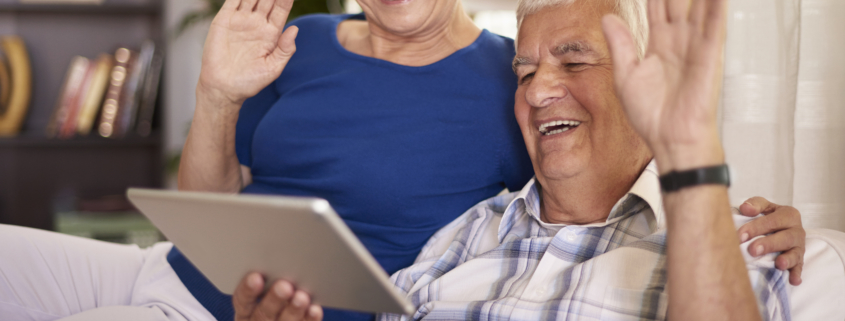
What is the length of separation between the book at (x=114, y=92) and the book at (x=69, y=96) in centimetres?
11

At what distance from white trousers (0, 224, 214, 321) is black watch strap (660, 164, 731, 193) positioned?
0.89 m

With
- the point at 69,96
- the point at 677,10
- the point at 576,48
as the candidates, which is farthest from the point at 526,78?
the point at 69,96

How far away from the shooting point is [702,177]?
643mm

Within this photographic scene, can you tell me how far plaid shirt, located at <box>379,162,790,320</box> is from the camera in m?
0.86

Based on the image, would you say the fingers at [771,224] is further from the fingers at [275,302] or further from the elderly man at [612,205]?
the fingers at [275,302]

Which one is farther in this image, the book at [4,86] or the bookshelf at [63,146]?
the bookshelf at [63,146]

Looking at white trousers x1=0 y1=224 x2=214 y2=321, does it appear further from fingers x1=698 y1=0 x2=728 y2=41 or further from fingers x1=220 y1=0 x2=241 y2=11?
fingers x1=698 y1=0 x2=728 y2=41

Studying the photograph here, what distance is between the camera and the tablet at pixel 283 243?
0.58m

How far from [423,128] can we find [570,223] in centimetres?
34

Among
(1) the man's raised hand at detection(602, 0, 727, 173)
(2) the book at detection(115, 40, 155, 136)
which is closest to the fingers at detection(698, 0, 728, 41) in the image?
(1) the man's raised hand at detection(602, 0, 727, 173)

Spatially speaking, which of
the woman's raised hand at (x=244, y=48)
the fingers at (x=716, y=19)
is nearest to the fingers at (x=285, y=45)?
the woman's raised hand at (x=244, y=48)

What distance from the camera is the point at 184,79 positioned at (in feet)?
8.68

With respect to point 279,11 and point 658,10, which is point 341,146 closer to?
point 279,11

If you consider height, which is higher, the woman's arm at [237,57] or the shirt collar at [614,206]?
the woman's arm at [237,57]
